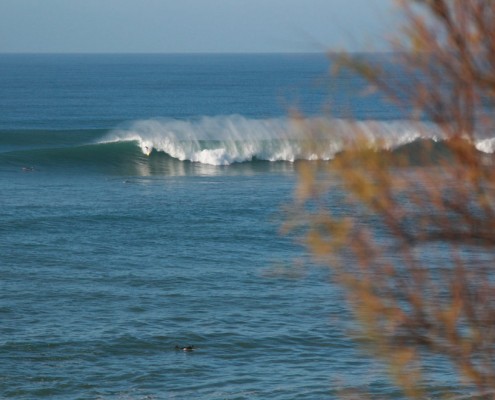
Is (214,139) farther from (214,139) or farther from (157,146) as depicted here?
(157,146)

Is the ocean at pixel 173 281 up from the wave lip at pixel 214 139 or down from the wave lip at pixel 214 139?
down

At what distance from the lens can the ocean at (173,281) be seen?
1028 centimetres

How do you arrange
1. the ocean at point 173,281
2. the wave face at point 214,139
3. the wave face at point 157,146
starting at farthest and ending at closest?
1. the wave face at point 214,139
2. the wave face at point 157,146
3. the ocean at point 173,281

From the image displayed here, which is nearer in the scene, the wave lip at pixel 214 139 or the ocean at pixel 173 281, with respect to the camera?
the ocean at pixel 173 281

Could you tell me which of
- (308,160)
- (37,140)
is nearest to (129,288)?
(308,160)

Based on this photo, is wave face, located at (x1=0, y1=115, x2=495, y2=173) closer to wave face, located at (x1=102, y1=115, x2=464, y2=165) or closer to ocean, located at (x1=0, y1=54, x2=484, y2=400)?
wave face, located at (x1=102, y1=115, x2=464, y2=165)

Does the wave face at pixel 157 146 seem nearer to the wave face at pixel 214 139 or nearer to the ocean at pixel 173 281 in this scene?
the wave face at pixel 214 139

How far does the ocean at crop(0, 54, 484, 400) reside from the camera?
1028 cm

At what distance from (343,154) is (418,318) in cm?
81

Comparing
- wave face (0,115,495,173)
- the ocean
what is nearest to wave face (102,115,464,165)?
wave face (0,115,495,173)

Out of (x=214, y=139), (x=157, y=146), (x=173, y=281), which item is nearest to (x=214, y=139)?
(x=214, y=139)

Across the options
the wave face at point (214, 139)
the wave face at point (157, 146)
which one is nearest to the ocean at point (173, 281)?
the wave face at point (157, 146)

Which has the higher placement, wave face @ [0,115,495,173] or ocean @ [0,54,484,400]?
wave face @ [0,115,495,173]

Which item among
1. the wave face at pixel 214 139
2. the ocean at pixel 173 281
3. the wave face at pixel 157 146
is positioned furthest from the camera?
the wave face at pixel 214 139
